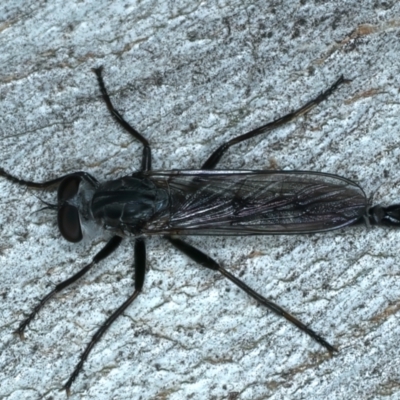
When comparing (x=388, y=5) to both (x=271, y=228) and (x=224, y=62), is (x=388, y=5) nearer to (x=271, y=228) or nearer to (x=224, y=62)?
(x=224, y=62)

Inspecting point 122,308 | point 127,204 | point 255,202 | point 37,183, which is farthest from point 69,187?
point 255,202

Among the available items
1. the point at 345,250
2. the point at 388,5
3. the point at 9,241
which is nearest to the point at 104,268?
the point at 9,241

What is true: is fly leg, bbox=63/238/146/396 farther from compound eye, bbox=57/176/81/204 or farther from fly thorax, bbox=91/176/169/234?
compound eye, bbox=57/176/81/204

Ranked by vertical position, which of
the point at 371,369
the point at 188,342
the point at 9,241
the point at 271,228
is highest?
the point at 9,241

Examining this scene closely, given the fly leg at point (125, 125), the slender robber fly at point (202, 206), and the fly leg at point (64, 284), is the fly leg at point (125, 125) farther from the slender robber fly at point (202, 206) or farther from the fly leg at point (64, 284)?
the fly leg at point (64, 284)

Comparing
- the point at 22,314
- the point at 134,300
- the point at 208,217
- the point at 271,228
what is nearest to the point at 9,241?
the point at 22,314

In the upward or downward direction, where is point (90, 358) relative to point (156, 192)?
downward

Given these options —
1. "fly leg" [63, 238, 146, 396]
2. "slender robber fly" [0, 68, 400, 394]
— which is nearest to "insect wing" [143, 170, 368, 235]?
"slender robber fly" [0, 68, 400, 394]

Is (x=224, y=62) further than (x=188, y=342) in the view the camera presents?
Yes
